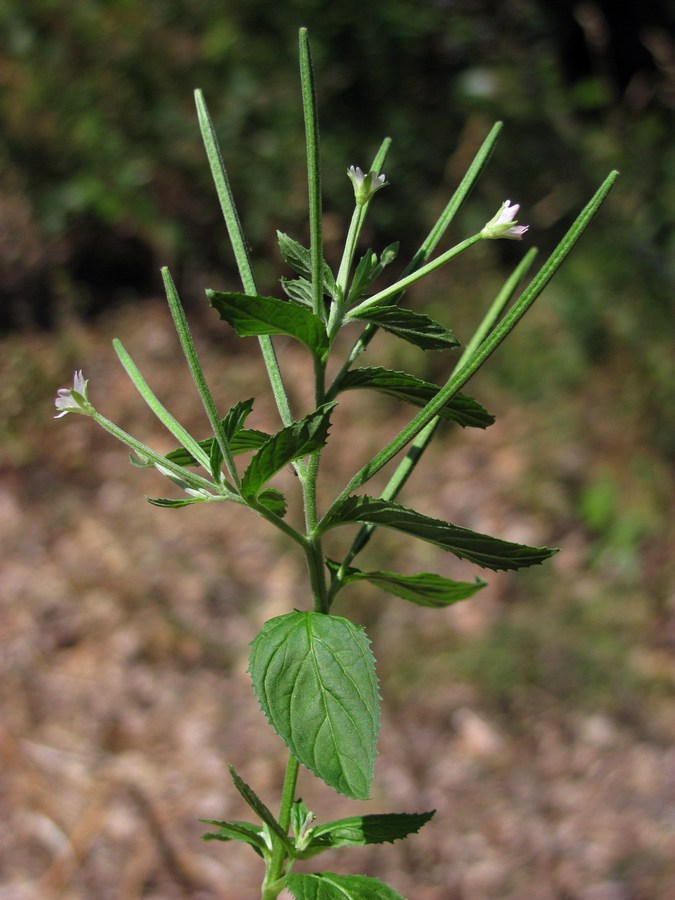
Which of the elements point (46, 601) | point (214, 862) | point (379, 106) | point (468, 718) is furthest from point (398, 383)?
point (379, 106)

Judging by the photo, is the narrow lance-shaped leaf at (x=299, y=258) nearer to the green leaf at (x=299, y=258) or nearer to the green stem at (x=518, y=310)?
the green leaf at (x=299, y=258)

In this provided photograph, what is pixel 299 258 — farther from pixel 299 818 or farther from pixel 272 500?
pixel 299 818

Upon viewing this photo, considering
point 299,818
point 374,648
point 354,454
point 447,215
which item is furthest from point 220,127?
point 299,818

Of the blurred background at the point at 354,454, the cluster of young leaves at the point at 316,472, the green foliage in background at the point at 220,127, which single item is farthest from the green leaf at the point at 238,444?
the green foliage in background at the point at 220,127

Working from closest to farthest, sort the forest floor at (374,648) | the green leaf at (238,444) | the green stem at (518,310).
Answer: the green stem at (518,310) → the green leaf at (238,444) → the forest floor at (374,648)

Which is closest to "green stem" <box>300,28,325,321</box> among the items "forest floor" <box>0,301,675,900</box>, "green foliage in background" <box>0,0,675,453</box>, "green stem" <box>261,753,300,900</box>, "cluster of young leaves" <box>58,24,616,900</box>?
"cluster of young leaves" <box>58,24,616,900</box>

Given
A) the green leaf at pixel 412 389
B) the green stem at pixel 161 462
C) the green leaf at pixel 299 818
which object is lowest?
the green leaf at pixel 299 818

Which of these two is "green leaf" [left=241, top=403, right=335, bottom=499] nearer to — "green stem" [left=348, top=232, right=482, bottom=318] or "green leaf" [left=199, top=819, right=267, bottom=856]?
"green stem" [left=348, top=232, right=482, bottom=318]
